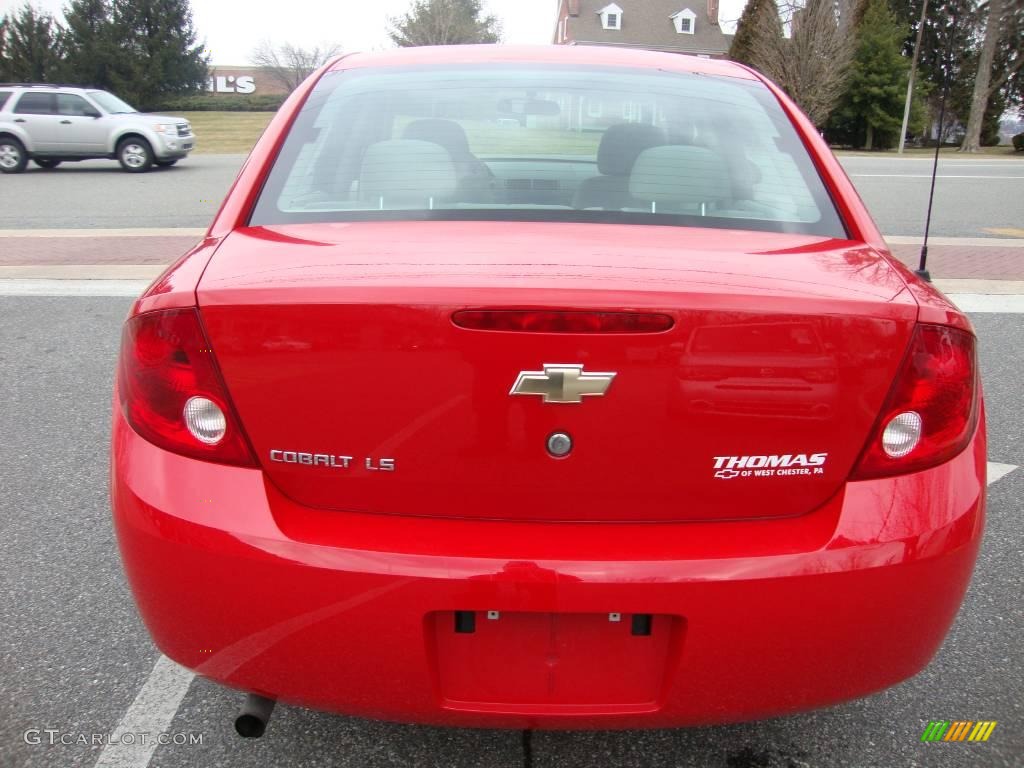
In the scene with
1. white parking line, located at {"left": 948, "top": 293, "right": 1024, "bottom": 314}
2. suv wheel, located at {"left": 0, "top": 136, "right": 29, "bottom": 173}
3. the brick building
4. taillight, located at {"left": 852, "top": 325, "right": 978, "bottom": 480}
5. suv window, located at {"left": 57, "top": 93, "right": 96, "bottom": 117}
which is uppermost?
the brick building

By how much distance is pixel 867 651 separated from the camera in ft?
5.13

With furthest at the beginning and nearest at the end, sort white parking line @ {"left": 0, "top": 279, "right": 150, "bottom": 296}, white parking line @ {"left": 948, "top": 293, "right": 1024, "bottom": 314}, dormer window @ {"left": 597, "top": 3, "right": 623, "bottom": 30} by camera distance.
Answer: dormer window @ {"left": 597, "top": 3, "right": 623, "bottom": 30}
white parking line @ {"left": 0, "top": 279, "right": 150, "bottom": 296}
white parking line @ {"left": 948, "top": 293, "right": 1024, "bottom": 314}

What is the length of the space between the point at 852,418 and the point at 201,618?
1214mm

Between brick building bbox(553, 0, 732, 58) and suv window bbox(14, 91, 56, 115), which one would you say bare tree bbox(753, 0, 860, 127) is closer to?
brick building bbox(553, 0, 732, 58)

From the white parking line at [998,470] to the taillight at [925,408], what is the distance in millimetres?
2238

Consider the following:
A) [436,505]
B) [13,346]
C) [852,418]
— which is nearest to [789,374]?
[852,418]

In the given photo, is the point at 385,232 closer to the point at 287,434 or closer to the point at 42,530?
the point at 287,434

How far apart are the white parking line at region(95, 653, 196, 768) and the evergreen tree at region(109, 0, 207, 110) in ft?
151

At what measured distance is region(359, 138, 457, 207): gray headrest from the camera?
6.63 feet

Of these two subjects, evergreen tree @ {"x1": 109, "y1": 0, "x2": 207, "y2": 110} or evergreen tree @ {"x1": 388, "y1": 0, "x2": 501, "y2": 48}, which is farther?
evergreen tree @ {"x1": 388, "y1": 0, "x2": 501, "y2": 48}

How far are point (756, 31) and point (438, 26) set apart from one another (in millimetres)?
22584

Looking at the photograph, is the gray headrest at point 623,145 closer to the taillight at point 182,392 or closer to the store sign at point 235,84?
the taillight at point 182,392

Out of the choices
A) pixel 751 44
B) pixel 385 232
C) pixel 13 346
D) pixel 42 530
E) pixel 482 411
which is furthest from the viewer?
pixel 751 44

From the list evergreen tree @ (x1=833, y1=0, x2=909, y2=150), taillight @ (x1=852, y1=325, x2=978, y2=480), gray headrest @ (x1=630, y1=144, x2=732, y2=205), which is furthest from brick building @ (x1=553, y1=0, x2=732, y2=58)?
taillight @ (x1=852, y1=325, x2=978, y2=480)
